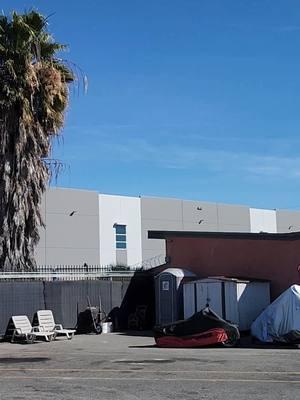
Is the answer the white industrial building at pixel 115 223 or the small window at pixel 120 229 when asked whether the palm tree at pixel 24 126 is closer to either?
the white industrial building at pixel 115 223

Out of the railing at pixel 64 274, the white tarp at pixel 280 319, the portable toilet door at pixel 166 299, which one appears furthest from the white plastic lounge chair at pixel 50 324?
the white tarp at pixel 280 319

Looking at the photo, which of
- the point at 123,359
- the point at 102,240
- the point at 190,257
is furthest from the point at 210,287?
the point at 102,240

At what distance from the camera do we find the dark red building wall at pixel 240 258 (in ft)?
83.1

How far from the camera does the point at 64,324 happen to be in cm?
2486

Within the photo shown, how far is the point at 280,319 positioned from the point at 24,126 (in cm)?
1140

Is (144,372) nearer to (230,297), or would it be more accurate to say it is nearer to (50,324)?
(50,324)

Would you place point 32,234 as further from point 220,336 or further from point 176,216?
point 176,216

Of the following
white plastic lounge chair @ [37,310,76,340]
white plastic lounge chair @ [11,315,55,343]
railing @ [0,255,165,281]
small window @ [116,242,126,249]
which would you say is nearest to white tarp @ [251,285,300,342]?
white plastic lounge chair @ [37,310,76,340]

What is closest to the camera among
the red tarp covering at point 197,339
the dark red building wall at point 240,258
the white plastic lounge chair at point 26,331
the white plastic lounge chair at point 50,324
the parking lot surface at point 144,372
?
the parking lot surface at point 144,372

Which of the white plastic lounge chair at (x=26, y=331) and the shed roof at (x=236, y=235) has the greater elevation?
the shed roof at (x=236, y=235)

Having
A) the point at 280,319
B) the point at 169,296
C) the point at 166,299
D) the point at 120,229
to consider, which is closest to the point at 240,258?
the point at 169,296

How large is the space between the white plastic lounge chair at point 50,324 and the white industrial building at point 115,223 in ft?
78.0

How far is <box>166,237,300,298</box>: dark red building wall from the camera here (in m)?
25.3

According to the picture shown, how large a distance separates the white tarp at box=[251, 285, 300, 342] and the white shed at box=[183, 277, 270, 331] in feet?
8.99
